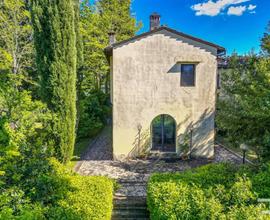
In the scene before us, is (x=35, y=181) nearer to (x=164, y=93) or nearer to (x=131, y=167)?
(x=131, y=167)

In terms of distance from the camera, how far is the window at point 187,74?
1454 cm

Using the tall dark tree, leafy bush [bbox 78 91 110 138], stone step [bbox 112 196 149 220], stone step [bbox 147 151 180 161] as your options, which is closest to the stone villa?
stone step [bbox 147 151 180 161]

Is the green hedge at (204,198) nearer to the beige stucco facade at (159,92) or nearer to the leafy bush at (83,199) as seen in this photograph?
the leafy bush at (83,199)

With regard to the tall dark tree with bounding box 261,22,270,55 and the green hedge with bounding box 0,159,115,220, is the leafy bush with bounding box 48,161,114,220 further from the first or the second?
the tall dark tree with bounding box 261,22,270,55

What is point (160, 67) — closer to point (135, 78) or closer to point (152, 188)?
point (135, 78)

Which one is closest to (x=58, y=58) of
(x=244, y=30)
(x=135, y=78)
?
(x=135, y=78)

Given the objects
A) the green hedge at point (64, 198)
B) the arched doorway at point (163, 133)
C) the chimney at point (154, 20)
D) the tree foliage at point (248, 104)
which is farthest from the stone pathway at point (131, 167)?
the chimney at point (154, 20)

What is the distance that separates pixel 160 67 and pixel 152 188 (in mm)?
8833

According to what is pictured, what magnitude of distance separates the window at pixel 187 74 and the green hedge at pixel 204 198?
729 centimetres

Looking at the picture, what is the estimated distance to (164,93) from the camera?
14.6m

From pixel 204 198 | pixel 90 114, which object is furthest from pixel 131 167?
pixel 90 114

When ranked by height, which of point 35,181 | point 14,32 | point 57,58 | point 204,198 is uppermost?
point 14,32

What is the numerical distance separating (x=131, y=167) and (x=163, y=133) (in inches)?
140

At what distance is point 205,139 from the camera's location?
1507 cm
